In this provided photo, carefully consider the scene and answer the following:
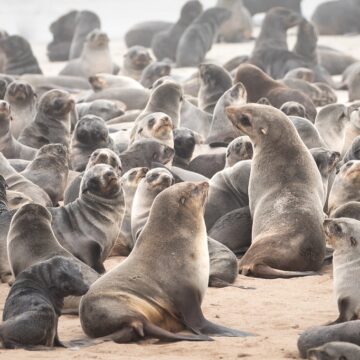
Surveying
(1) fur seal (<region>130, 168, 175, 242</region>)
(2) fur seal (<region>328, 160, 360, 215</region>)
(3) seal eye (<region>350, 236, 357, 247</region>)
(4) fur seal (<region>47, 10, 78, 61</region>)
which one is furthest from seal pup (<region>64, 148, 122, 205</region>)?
(4) fur seal (<region>47, 10, 78, 61</region>)

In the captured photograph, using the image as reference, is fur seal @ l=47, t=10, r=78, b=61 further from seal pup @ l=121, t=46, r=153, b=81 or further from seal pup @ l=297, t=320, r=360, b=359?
seal pup @ l=297, t=320, r=360, b=359

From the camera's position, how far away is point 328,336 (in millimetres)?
6078

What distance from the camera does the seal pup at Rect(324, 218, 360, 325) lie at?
22.3ft

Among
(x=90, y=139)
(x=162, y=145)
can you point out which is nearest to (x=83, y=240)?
(x=162, y=145)

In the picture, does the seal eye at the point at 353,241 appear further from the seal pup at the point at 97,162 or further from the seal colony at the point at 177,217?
the seal pup at the point at 97,162

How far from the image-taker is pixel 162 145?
11.7 metres

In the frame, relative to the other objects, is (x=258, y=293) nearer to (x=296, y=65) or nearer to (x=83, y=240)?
(x=83, y=240)

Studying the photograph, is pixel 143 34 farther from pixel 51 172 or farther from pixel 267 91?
pixel 51 172

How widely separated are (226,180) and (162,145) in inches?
55.0

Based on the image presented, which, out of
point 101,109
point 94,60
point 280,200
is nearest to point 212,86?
point 101,109

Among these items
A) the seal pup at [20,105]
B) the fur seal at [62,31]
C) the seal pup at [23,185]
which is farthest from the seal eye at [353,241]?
the fur seal at [62,31]

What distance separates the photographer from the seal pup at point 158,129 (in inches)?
487

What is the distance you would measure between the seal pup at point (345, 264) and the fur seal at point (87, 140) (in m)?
5.54

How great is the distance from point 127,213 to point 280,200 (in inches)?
56.4
